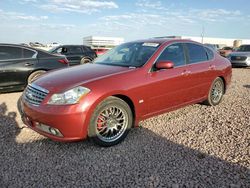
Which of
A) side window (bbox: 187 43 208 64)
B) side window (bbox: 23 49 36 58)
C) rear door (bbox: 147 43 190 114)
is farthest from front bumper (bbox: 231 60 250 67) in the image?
side window (bbox: 23 49 36 58)

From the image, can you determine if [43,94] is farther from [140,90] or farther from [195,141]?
[195,141]

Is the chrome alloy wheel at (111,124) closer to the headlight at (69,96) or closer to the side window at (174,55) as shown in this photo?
the headlight at (69,96)

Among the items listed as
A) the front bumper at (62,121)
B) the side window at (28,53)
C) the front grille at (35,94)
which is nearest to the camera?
the front bumper at (62,121)

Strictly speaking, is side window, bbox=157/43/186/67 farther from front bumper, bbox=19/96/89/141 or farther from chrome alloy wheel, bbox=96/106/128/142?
front bumper, bbox=19/96/89/141

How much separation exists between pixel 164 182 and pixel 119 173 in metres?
0.57

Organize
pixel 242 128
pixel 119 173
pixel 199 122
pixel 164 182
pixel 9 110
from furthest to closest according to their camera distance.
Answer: pixel 9 110
pixel 199 122
pixel 242 128
pixel 119 173
pixel 164 182

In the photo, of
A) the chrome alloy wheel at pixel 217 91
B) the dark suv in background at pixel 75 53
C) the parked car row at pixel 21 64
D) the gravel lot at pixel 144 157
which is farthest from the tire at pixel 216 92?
the dark suv in background at pixel 75 53

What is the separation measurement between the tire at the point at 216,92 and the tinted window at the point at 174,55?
4.39 feet

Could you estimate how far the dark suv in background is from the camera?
572 inches

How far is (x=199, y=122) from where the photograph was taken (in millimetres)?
5012

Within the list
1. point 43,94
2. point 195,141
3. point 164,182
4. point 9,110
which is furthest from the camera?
point 9,110

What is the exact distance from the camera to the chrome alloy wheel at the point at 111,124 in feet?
12.7

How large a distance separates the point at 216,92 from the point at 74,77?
12.3 feet

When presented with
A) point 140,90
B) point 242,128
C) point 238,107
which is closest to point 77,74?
point 140,90
